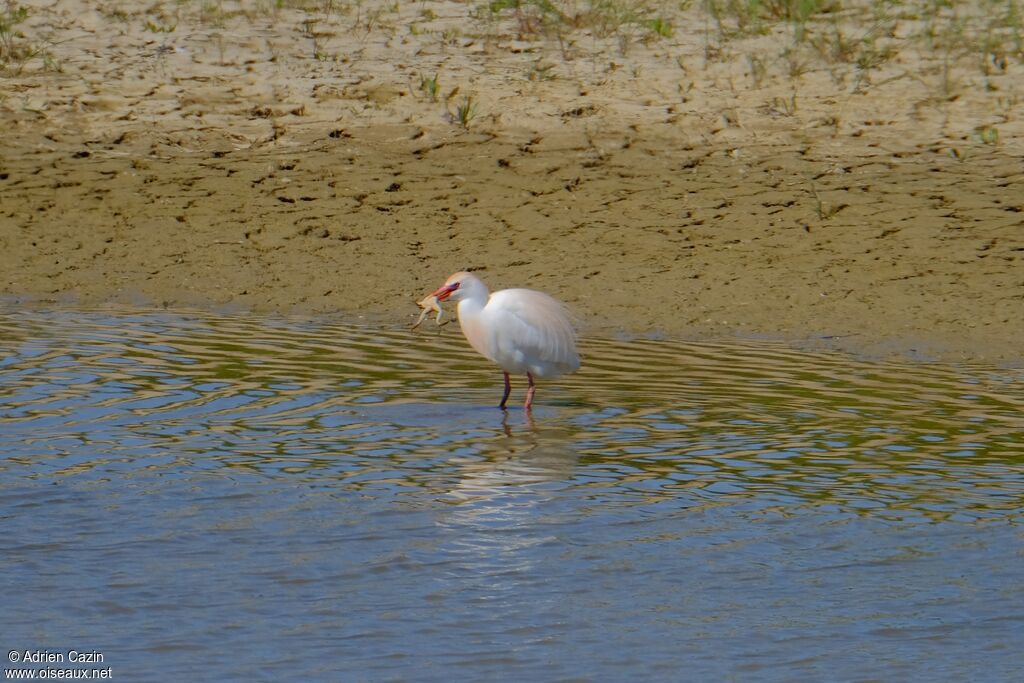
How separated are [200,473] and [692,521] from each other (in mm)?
1929

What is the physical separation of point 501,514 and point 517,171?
5.52 m

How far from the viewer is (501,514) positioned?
20.0 feet

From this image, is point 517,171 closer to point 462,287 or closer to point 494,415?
point 462,287

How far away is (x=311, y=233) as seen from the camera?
426 inches

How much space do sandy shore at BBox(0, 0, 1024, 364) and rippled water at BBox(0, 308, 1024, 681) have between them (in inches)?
44.5

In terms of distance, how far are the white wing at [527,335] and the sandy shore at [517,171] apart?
1586mm

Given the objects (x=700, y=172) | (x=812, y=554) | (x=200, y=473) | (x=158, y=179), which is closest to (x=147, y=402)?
(x=200, y=473)

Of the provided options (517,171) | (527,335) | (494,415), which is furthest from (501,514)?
(517,171)

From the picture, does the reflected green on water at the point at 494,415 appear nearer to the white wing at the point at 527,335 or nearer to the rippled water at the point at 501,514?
the rippled water at the point at 501,514

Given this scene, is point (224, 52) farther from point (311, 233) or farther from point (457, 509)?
point (457, 509)

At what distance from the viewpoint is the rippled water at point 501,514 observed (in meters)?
4.81

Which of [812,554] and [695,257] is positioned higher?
[695,257]

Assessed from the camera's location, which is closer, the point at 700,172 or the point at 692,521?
the point at 692,521

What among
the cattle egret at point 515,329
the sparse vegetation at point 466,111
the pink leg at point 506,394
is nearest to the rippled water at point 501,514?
the pink leg at point 506,394
